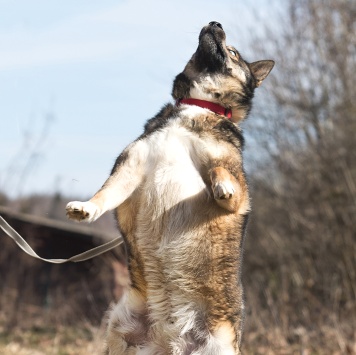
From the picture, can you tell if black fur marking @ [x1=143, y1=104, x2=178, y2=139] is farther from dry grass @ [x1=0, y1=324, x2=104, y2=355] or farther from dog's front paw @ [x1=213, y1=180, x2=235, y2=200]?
dry grass @ [x1=0, y1=324, x2=104, y2=355]

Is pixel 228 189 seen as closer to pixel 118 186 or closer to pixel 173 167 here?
pixel 173 167

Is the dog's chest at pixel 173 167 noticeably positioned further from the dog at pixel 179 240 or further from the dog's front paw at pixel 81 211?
the dog's front paw at pixel 81 211

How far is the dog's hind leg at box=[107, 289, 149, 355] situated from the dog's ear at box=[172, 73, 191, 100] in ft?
4.95

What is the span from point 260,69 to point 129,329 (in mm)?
2362

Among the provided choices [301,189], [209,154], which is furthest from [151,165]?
[301,189]

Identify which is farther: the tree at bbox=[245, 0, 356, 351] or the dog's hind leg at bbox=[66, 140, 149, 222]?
the tree at bbox=[245, 0, 356, 351]

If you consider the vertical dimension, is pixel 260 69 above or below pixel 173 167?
above

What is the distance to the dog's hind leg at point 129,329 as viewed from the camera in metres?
4.88

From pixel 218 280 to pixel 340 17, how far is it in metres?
12.2

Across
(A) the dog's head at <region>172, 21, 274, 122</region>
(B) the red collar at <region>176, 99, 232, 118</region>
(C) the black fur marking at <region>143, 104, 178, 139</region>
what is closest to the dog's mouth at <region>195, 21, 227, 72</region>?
(A) the dog's head at <region>172, 21, 274, 122</region>

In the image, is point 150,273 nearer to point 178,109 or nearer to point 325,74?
point 178,109

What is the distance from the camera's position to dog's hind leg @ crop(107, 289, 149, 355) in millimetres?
4875

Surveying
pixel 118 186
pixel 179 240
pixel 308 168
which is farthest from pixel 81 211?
pixel 308 168

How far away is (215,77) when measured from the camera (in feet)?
17.9
